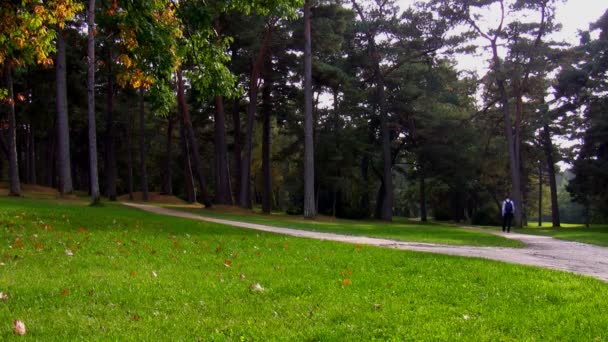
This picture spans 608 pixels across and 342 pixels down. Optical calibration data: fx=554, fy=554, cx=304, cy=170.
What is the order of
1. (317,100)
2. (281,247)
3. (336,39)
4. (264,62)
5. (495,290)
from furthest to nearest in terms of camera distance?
(317,100) → (264,62) → (336,39) → (281,247) → (495,290)

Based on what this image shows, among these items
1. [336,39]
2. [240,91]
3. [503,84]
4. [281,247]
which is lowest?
[281,247]

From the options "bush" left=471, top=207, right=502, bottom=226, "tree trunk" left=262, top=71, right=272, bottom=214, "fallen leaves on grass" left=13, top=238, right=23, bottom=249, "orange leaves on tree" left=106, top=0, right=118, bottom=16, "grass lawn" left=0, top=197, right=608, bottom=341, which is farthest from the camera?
"bush" left=471, top=207, right=502, bottom=226

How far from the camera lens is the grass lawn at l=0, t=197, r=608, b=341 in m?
4.73

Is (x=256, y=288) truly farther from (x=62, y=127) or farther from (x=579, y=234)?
(x=62, y=127)

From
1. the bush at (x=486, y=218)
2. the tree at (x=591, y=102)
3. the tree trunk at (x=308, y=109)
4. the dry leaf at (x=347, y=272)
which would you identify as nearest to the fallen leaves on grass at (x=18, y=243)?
the dry leaf at (x=347, y=272)

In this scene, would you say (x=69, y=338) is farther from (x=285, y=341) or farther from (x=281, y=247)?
(x=281, y=247)

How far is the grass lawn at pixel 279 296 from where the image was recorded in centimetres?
473

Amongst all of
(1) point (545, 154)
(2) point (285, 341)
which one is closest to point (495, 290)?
(2) point (285, 341)

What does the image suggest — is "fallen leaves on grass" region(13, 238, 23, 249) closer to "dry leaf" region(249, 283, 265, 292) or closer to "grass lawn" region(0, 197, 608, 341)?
"grass lawn" region(0, 197, 608, 341)

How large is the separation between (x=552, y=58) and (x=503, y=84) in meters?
3.32

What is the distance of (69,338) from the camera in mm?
4383

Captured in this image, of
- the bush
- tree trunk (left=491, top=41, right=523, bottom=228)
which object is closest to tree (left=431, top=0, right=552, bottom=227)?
tree trunk (left=491, top=41, right=523, bottom=228)

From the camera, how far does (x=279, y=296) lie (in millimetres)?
6129

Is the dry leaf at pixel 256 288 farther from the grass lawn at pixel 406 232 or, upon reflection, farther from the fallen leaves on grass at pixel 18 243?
the grass lawn at pixel 406 232
